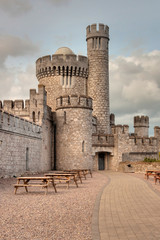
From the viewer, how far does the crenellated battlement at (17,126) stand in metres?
17.8

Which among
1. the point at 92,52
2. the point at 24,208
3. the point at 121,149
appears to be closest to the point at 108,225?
the point at 24,208

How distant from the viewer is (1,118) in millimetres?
17484

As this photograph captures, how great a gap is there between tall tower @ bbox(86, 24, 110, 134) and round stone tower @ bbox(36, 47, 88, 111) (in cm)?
101

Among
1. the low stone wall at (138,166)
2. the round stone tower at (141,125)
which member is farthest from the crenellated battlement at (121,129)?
the round stone tower at (141,125)

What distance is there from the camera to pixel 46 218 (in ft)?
25.1

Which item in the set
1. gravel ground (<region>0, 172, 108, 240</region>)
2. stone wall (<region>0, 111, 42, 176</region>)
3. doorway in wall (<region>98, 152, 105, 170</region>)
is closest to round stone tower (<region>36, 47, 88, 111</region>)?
doorway in wall (<region>98, 152, 105, 170</region>)

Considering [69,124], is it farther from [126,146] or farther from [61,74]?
[61,74]

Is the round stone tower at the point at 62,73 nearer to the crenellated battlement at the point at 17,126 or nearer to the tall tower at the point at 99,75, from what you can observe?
the tall tower at the point at 99,75

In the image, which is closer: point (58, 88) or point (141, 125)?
point (58, 88)

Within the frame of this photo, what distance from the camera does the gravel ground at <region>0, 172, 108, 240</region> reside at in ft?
20.3

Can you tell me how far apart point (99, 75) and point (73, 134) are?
11172 mm

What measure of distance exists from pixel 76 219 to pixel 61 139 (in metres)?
21.7

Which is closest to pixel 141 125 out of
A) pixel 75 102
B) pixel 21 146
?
pixel 75 102

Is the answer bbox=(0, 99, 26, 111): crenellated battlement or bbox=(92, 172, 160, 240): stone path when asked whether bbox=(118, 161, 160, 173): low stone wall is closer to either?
bbox=(0, 99, 26, 111): crenellated battlement
